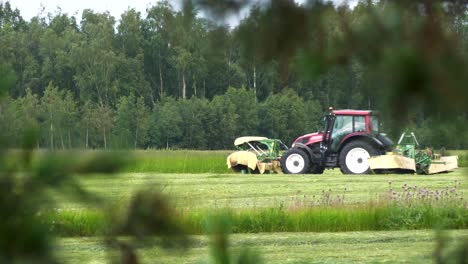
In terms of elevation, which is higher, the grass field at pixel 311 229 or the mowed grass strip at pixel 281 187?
the mowed grass strip at pixel 281 187

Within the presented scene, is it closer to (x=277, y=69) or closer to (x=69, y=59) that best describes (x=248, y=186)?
(x=277, y=69)

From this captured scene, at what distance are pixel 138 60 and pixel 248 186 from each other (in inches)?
1009

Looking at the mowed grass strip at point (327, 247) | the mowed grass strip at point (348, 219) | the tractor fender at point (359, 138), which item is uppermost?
the tractor fender at point (359, 138)

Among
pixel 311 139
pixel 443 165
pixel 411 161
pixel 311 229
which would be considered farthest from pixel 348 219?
pixel 311 139

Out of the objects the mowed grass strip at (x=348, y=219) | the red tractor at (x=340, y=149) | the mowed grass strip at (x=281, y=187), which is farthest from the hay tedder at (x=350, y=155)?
the mowed grass strip at (x=348, y=219)

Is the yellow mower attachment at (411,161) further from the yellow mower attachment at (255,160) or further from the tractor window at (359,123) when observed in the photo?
the yellow mower attachment at (255,160)

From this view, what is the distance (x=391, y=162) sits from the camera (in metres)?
18.7

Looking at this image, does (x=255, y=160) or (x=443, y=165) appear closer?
(x=443, y=165)

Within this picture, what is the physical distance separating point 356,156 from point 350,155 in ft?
0.41

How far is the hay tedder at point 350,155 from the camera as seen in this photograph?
18.9 m

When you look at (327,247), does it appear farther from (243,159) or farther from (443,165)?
(243,159)

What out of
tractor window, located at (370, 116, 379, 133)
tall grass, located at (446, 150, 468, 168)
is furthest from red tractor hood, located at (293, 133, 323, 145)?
tractor window, located at (370, 116, 379, 133)

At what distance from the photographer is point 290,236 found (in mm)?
8414

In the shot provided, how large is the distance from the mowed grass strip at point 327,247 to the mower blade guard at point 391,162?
9.89 m
